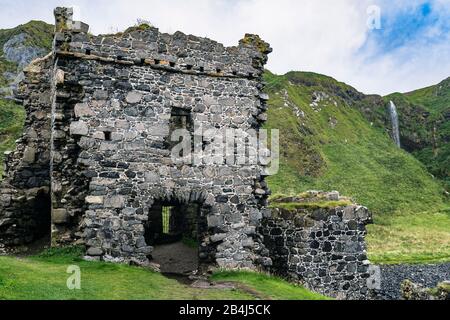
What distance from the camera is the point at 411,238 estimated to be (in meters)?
43.9

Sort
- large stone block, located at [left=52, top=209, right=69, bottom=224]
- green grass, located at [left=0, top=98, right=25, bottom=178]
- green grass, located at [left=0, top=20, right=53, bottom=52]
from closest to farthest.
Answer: large stone block, located at [left=52, top=209, right=69, bottom=224]
green grass, located at [left=0, top=98, right=25, bottom=178]
green grass, located at [left=0, top=20, right=53, bottom=52]

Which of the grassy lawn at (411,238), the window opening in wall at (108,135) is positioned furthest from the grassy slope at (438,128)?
the window opening in wall at (108,135)

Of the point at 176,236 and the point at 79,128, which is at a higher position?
the point at 79,128

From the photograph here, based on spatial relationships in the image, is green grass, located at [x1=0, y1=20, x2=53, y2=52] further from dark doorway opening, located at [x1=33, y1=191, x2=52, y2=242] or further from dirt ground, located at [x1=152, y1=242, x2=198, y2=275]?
dark doorway opening, located at [x1=33, y1=191, x2=52, y2=242]

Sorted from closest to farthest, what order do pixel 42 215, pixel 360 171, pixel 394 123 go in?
pixel 42 215 < pixel 360 171 < pixel 394 123

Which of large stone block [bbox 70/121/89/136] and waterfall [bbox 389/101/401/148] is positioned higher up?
waterfall [bbox 389/101/401/148]

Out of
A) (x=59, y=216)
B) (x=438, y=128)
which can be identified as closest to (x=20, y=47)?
(x=59, y=216)

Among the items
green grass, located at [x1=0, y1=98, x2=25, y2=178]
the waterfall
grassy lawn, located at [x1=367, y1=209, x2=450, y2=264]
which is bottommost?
grassy lawn, located at [x1=367, y1=209, x2=450, y2=264]

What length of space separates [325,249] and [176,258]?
6.56m

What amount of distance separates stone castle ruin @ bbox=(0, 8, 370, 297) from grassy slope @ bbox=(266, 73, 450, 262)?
19.8m

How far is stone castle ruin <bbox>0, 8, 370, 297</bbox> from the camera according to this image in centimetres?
1574

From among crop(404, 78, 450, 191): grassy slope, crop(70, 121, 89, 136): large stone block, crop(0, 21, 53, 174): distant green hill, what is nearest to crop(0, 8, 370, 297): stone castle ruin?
crop(70, 121, 89, 136): large stone block

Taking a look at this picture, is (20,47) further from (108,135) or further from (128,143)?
(128,143)
